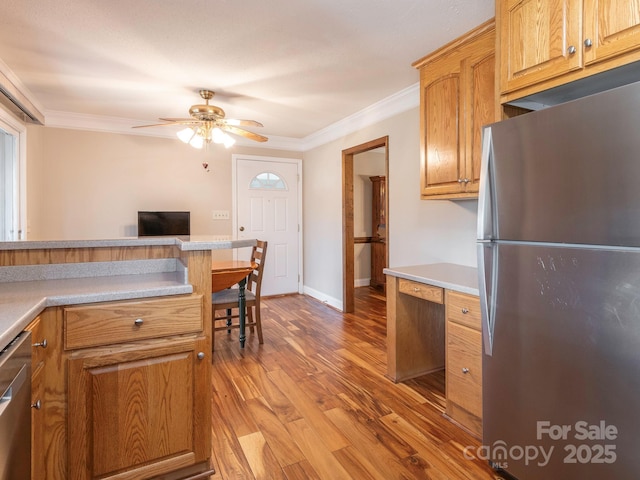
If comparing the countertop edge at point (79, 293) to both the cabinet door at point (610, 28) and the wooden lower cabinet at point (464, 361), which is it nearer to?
the wooden lower cabinet at point (464, 361)

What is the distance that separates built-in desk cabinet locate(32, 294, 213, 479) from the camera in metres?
1.29

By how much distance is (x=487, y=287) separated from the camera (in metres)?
1.52

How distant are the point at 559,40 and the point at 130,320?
2136 millimetres

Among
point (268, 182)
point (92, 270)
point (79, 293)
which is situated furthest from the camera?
point (268, 182)

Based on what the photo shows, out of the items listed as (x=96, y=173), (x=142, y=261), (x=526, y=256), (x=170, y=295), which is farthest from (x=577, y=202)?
(x=96, y=173)

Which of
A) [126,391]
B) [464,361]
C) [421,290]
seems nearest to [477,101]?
[421,290]

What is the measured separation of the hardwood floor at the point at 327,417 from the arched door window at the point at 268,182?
240 cm

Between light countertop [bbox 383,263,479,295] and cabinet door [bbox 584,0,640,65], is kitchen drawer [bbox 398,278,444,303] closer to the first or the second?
light countertop [bbox 383,263,479,295]

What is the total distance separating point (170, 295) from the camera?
146 cm

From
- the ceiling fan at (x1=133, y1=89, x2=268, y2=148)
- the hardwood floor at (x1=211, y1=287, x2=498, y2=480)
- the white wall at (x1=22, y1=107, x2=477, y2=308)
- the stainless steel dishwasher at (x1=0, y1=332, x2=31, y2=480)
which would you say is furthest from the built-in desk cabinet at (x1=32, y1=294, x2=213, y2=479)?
the white wall at (x1=22, y1=107, x2=477, y2=308)

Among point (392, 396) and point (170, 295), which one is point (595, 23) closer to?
point (170, 295)

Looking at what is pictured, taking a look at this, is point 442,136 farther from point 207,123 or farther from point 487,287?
point 207,123

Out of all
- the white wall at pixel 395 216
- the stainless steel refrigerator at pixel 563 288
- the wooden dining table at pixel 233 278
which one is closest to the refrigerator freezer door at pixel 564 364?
the stainless steel refrigerator at pixel 563 288

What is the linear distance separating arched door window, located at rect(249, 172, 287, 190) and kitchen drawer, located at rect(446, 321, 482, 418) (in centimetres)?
359
